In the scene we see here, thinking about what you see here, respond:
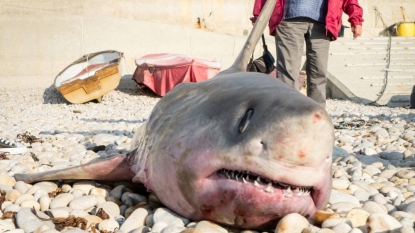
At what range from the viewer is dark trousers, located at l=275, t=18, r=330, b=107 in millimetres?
5336

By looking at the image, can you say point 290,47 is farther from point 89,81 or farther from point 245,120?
point 89,81

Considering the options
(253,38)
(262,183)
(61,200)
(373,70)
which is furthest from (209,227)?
(373,70)

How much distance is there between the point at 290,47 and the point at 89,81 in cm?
690

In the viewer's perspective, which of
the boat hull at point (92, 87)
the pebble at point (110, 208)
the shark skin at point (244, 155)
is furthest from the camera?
the boat hull at point (92, 87)

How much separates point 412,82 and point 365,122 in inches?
272

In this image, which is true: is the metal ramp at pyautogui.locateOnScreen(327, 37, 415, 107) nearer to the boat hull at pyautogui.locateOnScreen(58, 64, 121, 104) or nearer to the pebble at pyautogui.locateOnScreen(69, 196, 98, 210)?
the boat hull at pyautogui.locateOnScreen(58, 64, 121, 104)

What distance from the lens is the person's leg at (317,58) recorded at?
5387mm

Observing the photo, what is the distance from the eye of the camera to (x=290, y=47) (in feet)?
17.6

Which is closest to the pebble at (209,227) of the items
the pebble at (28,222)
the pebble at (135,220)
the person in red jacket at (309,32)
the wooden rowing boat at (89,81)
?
the pebble at (135,220)

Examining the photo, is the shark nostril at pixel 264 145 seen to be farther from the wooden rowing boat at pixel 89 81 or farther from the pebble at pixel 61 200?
the wooden rowing boat at pixel 89 81

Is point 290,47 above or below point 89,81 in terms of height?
above

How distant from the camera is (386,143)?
5.18 m

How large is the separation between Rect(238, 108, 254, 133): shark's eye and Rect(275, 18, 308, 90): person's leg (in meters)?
3.48

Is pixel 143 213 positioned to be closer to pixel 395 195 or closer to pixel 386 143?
pixel 395 195
